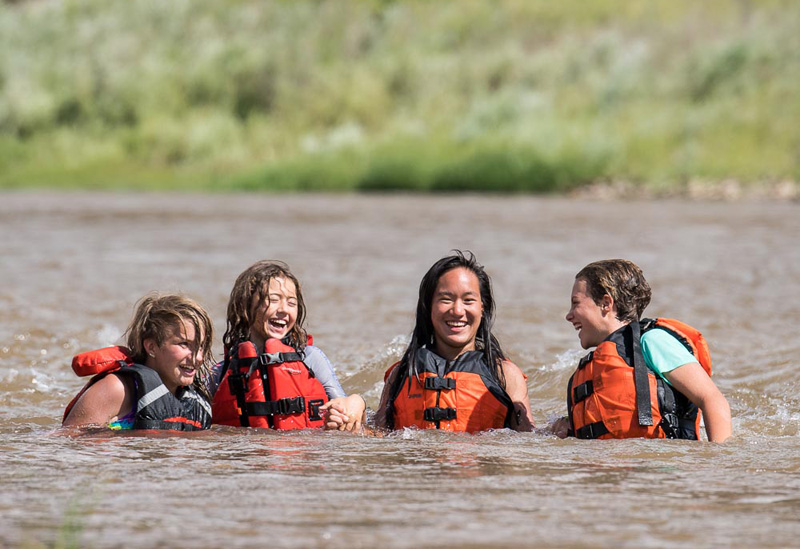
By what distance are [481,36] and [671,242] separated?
2253cm

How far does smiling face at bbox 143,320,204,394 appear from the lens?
5609mm

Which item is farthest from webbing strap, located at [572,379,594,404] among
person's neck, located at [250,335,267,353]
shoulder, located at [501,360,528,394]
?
person's neck, located at [250,335,267,353]

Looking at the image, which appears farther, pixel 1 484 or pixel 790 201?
pixel 790 201

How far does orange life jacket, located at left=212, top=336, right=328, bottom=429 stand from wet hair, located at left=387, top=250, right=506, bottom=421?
0.41 metres

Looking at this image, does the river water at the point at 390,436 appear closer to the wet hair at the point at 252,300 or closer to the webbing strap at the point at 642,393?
the webbing strap at the point at 642,393

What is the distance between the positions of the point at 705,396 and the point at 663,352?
28 centimetres

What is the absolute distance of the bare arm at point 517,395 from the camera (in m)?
5.89

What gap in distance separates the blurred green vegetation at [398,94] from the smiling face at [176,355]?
26452 mm

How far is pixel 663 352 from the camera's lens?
557 cm

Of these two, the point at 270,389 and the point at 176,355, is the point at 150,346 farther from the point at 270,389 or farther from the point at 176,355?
the point at 270,389

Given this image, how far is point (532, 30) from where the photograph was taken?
3878 centimetres

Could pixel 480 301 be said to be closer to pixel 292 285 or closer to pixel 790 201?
pixel 292 285

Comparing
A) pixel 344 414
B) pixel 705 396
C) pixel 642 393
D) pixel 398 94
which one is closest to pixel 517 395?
pixel 642 393

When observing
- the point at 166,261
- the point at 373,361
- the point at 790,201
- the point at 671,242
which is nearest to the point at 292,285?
the point at 373,361
